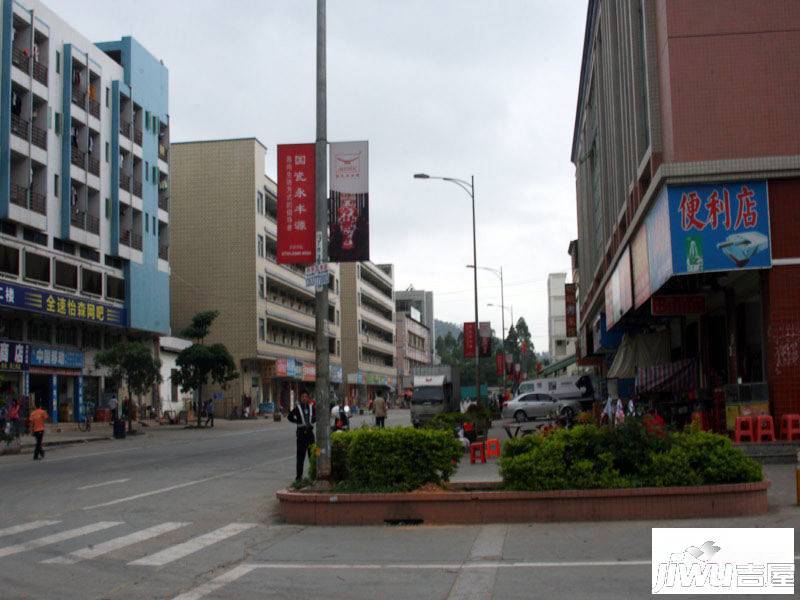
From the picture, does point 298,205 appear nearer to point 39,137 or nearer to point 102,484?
point 102,484

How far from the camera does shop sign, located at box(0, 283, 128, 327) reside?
41.5m

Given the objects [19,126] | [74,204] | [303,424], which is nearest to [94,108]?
[74,204]

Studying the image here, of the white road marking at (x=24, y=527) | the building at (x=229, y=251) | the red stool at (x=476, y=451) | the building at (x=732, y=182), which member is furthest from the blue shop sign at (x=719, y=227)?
the building at (x=229, y=251)

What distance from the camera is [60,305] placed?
45.8 metres

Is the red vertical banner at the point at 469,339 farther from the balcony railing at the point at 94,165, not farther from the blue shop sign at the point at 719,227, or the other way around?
the blue shop sign at the point at 719,227

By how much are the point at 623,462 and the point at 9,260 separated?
3669cm

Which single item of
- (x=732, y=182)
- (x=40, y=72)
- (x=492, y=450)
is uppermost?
(x=40, y=72)

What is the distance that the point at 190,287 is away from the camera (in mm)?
72562

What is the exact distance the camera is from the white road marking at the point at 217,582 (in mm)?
8516

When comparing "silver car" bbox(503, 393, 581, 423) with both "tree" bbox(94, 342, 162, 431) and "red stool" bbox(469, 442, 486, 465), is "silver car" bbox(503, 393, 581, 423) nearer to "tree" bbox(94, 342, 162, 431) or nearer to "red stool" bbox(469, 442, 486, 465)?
"tree" bbox(94, 342, 162, 431)

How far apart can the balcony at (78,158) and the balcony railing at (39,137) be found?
9.57ft

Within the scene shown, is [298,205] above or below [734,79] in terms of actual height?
below

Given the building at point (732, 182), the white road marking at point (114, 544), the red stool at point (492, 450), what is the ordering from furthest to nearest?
the red stool at point (492, 450), the building at point (732, 182), the white road marking at point (114, 544)

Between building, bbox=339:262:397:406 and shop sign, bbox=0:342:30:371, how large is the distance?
2321 inches
